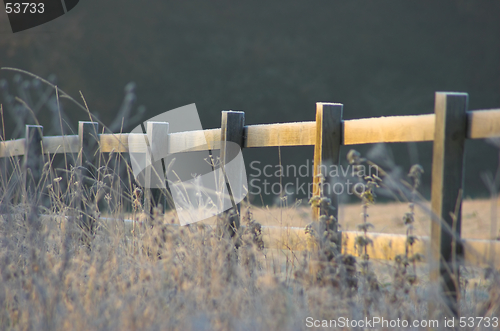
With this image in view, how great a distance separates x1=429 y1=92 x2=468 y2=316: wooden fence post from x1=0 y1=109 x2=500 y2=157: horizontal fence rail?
0.17ft

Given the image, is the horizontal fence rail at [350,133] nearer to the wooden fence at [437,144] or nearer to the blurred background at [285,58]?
the wooden fence at [437,144]

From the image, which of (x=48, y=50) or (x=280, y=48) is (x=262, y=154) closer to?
(x=280, y=48)

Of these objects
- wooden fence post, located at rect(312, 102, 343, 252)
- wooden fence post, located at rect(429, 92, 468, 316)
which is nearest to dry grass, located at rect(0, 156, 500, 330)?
wooden fence post, located at rect(429, 92, 468, 316)

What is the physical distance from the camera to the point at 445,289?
7.06ft

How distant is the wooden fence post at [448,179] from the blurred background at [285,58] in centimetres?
1342

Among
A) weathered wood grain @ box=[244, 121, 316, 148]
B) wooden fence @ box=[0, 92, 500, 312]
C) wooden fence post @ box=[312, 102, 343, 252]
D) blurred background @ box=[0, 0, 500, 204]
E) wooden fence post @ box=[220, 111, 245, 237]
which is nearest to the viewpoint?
wooden fence @ box=[0, 92, 500, 312]

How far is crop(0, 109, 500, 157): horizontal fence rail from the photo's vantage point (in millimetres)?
2119

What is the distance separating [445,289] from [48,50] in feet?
50.8

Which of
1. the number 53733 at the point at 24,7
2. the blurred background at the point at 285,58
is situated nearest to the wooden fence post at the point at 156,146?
the number 53733 at the point at 24,7

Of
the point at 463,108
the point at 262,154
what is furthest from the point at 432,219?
the point at 262,154

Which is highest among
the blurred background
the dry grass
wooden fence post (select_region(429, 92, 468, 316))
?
the blurred background

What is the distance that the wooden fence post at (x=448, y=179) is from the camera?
7.11ft

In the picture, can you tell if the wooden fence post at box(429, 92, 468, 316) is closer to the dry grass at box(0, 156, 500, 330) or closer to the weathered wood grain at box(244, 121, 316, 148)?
the dry grass at box(0, 156, 500, 330)

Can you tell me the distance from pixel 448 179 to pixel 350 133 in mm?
665
